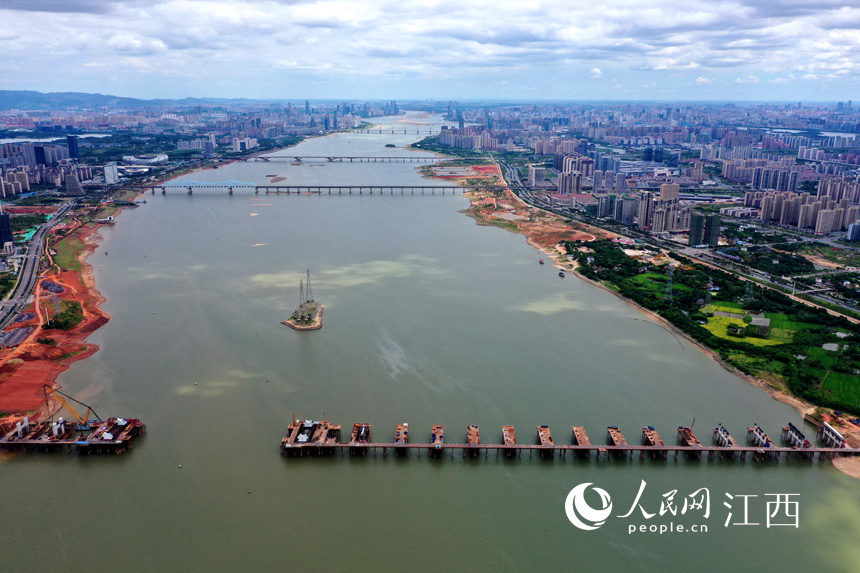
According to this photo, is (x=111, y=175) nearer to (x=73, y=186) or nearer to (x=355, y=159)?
(x=73, y=186)

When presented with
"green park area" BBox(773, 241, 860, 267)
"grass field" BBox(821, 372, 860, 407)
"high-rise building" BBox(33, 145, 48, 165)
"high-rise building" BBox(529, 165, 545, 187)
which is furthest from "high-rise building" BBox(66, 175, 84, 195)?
"grass field" BBox(821, 372, 860, 407)

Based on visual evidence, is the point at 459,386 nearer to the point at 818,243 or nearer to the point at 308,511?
the point at 308,511

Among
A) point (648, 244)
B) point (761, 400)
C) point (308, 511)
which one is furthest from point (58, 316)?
point (648, 244)

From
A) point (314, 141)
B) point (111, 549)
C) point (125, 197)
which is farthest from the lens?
point (314, 141)

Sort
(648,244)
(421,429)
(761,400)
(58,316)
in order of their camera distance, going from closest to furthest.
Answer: (421,429), (761,400), (58,316), (648,244)

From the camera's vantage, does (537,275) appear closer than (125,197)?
Yes

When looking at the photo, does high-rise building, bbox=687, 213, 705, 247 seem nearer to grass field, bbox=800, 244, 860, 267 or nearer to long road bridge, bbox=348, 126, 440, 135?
grass field, bbox=800, 244, 860, 267
